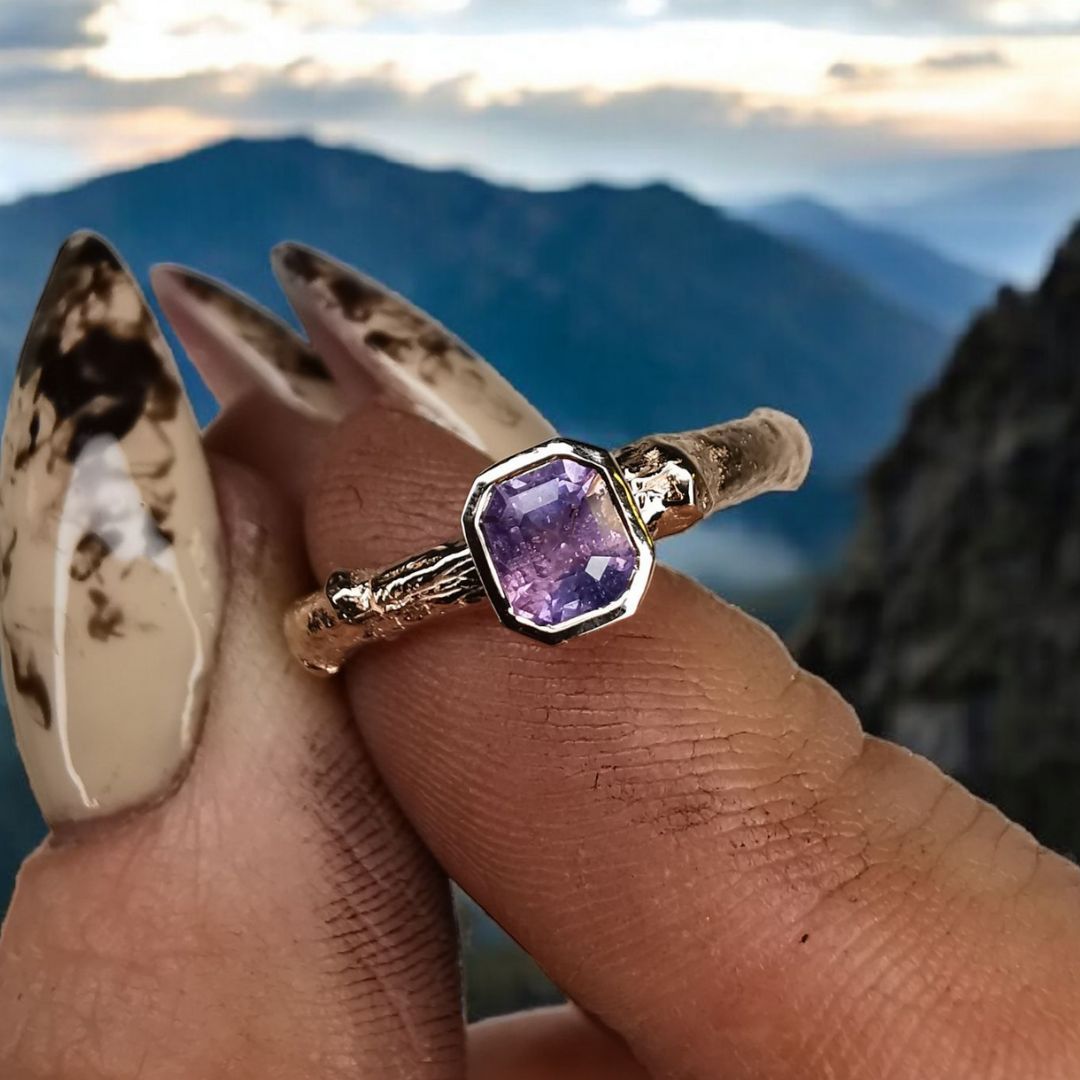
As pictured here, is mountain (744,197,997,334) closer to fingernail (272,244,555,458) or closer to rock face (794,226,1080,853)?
rock face (794,226,1080,853)

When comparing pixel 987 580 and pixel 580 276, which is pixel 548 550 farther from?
pixel 580 276

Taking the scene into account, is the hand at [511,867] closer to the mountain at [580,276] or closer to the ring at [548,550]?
the ring at [548,550]

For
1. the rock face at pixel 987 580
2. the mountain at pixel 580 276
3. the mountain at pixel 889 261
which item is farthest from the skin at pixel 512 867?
the mountain at pixel 889 261

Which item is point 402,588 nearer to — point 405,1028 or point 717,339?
point 405,1028

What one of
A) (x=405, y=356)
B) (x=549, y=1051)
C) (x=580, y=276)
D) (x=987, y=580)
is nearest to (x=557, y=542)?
(x=405, y=356)

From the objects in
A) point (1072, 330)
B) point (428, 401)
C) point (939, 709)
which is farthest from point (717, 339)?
point (428, 401)

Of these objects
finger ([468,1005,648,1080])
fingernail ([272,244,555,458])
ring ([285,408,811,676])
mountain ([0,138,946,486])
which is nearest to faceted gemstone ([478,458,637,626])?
ring ([285,408,811,676])
